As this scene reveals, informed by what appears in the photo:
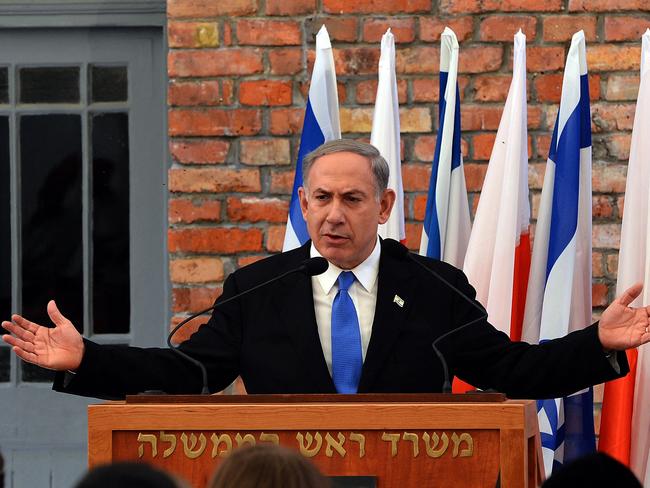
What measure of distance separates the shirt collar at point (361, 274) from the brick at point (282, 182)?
5.04 ft

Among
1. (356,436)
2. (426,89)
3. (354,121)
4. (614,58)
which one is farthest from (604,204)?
(356,436)

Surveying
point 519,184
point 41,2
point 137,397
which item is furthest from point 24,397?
point 137,397

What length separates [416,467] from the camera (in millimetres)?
2809

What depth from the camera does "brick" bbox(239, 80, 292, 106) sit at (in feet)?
16.7

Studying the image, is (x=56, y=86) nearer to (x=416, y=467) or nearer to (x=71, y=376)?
(x=71, y=376)

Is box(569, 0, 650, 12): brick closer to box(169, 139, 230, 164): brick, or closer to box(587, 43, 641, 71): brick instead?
box(587, 43, 641, 71): brick

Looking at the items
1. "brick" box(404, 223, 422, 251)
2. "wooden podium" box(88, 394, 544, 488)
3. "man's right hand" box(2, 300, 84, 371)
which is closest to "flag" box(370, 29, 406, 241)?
"brick" box(404, 223, 422, 251)

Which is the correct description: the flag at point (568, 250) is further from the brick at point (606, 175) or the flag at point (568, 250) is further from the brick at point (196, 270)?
the brick at point (196, 270)

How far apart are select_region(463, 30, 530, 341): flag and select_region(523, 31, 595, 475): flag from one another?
72 millimetres

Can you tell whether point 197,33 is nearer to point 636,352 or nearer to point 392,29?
point 392,29

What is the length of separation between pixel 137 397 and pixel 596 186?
2.57 m

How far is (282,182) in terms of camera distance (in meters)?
5.11

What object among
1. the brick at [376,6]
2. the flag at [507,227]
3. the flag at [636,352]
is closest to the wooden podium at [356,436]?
the flag at [636,352]

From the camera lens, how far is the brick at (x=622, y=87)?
5055 millimetres
